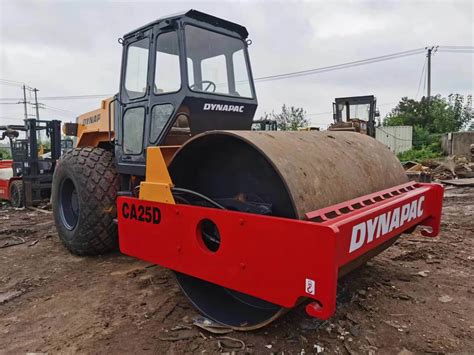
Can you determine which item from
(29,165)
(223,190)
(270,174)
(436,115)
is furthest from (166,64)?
(436,115)

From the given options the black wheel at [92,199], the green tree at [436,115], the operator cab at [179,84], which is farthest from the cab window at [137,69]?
the green tree at [436,115]

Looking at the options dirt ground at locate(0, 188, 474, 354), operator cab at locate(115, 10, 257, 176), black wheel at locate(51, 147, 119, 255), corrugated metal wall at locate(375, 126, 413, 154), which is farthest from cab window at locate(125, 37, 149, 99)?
corrugated metal wall at locate(375, 126, 413, 154)

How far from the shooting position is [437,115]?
28.7 m

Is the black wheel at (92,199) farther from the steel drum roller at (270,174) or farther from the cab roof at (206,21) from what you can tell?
the steel drum roller at (270,174)

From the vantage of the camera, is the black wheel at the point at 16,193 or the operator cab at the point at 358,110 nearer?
the black wheel at the point at 16,193

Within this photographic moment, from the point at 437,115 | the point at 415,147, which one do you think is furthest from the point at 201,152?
the point at 437,115

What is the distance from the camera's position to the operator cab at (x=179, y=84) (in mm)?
3605

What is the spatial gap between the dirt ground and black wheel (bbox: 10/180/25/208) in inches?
218

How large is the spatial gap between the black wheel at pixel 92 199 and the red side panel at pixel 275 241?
1.13 meters

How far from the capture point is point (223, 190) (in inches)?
116

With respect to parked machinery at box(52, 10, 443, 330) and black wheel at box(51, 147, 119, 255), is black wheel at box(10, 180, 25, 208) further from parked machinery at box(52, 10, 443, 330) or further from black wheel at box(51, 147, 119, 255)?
black wheel at box(51, 147, 119, 255)

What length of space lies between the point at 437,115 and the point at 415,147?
5.11m

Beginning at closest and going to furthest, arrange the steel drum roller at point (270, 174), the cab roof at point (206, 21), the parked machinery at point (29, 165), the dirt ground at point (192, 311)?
the steel drum roller at point (270, 174) < the dirt ground at point (192, 311) < the cab roof at point (206, 21) < the parked machinery at point (29, 165)

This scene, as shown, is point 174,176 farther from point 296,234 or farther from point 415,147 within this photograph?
point 415,147
